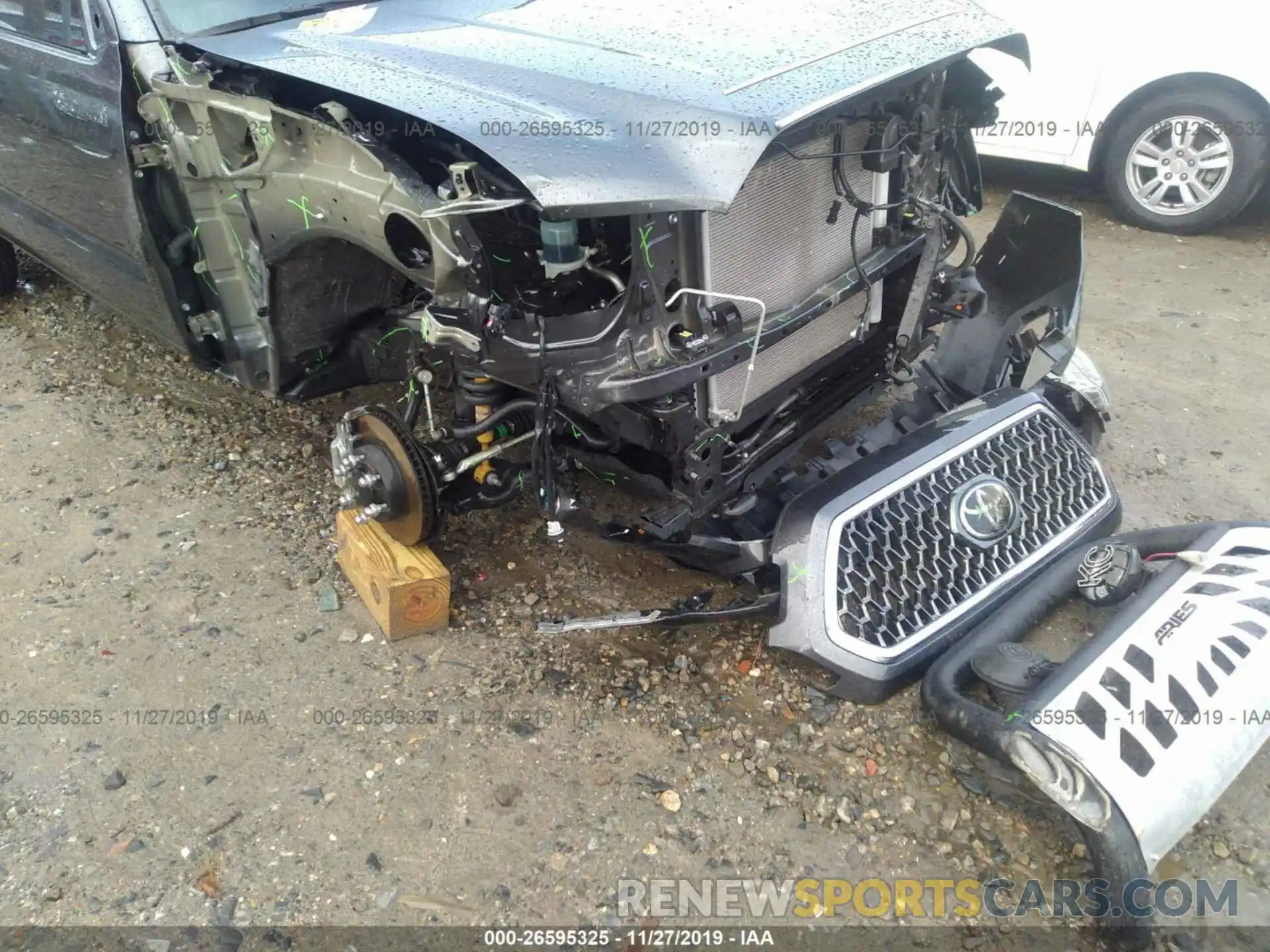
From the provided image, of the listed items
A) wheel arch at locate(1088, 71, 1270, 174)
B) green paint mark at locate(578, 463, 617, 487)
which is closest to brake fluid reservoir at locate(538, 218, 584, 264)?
green paint mark at locate(578, 463, 617, 487)

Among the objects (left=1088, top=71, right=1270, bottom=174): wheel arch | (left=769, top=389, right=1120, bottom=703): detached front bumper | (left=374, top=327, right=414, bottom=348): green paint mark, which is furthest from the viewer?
(left=1088, top=71, right=1270, bottom=174): wheel arch

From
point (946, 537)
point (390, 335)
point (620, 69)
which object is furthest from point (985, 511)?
point (390, 335)

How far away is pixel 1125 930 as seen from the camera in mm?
1813

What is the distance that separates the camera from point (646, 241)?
6.20 ft

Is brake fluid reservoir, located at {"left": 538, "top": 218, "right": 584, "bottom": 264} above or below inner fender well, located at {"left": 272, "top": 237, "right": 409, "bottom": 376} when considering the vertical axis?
above

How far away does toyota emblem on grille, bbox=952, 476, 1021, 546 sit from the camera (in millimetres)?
2467

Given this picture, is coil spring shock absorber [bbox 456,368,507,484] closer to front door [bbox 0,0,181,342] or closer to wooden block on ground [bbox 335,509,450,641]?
wooden block on ground [bbox 335,509,450,641]

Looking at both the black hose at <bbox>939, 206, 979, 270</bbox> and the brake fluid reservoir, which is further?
the black hose at <bbox>939, 206, 979, 270</bbox>

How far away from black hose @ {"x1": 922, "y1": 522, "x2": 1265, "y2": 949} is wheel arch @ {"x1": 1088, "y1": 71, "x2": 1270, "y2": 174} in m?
3.71

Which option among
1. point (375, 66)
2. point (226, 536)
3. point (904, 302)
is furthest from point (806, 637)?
point (226, 536)

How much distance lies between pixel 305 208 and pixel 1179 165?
199 inches

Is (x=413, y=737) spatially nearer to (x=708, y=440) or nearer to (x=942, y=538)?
(x=708, y=440)

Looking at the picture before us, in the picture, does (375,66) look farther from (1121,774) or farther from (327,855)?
(1121,774)

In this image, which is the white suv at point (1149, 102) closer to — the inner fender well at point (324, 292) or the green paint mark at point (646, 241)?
the inner fender well at point (324, 292)
